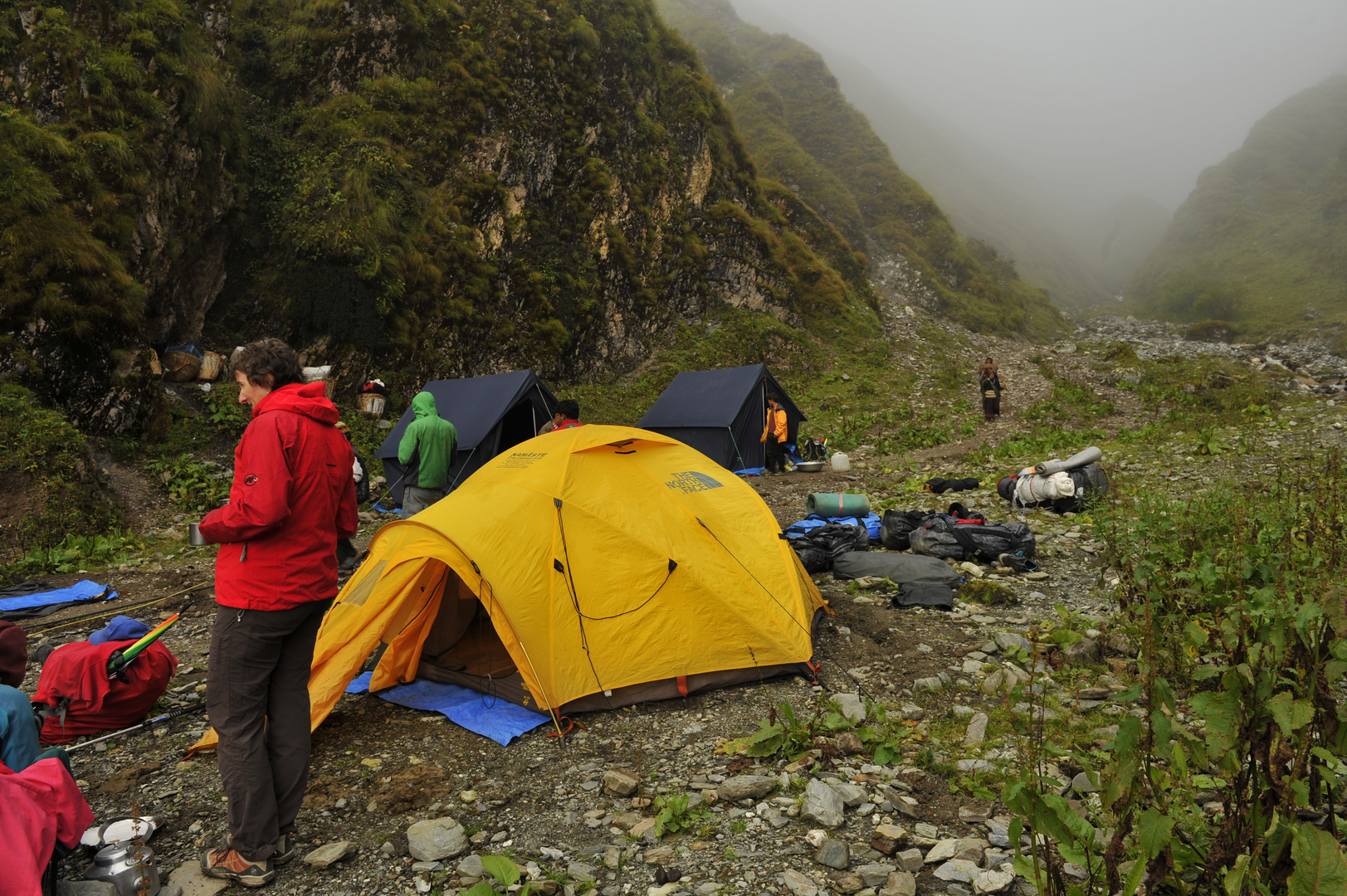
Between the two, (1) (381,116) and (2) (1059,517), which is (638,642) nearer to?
(2) (1059,517)

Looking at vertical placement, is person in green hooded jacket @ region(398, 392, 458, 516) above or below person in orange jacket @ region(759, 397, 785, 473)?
above

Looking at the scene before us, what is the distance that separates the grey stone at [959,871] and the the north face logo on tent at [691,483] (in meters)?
3.22

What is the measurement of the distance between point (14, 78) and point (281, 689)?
1480cm

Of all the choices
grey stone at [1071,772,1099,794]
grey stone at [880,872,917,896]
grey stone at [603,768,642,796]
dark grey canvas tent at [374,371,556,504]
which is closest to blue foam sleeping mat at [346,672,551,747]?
grey stone at [603,768,642,796]

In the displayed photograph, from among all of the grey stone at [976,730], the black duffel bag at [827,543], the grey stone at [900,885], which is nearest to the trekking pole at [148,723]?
the grey stone at [900,885]

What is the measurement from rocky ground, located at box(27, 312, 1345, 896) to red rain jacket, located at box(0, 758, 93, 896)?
646 mm

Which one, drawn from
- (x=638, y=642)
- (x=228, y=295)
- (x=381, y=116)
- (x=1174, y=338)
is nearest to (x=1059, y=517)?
(x=638, y=642)

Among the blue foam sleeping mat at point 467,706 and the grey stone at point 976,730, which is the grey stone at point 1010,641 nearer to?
the grey stone at point 976,730

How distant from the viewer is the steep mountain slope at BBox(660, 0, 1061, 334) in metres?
40.9

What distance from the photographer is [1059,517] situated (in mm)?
9164

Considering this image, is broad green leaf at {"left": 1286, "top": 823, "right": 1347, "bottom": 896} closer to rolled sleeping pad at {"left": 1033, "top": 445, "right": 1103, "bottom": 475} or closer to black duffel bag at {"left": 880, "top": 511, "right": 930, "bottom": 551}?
black duffel bag at {"left": 880, "top": 511, "right": 930, "bottom": 551}

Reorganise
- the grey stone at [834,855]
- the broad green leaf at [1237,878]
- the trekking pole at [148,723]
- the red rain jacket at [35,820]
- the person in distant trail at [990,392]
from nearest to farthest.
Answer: the broad green leaf at [1237,878] → the red rain jacket at [35,820] → the grey stone at [834,855] → the trekking pole at [148,723] → the person in distant trail at [990,392]

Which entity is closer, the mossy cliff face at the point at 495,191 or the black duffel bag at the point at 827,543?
the black duffel bag at the point at 827,543

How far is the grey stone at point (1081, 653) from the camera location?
16.1ft
